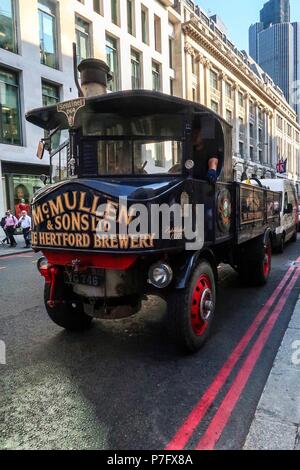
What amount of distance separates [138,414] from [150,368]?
2.69 feet

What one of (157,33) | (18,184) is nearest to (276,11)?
(157,33)

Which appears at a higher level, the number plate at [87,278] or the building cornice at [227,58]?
the building cornice at [227,58]

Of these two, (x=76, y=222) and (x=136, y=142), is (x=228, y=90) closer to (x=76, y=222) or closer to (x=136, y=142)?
(x=136, y=142)

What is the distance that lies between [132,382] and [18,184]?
57.4 ft

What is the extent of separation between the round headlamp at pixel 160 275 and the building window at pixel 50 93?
19.1m

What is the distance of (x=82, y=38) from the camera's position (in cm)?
2270

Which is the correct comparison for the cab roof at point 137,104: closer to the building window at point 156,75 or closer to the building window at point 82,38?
the building window at point 82,38

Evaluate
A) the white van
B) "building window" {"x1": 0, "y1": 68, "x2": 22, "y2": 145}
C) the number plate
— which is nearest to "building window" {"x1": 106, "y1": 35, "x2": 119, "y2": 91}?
"building window" {"x1": 0, "y1": 68, "x2": 22, "y2": 145}

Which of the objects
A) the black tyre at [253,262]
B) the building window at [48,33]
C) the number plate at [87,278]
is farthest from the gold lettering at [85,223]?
the building window at [48,33]

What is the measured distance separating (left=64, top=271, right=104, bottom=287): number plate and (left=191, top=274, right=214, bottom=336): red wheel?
1.04 m

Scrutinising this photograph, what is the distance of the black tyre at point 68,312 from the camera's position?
438 centimetres

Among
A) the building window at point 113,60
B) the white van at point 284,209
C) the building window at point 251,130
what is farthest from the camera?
the building window at point 251,130
